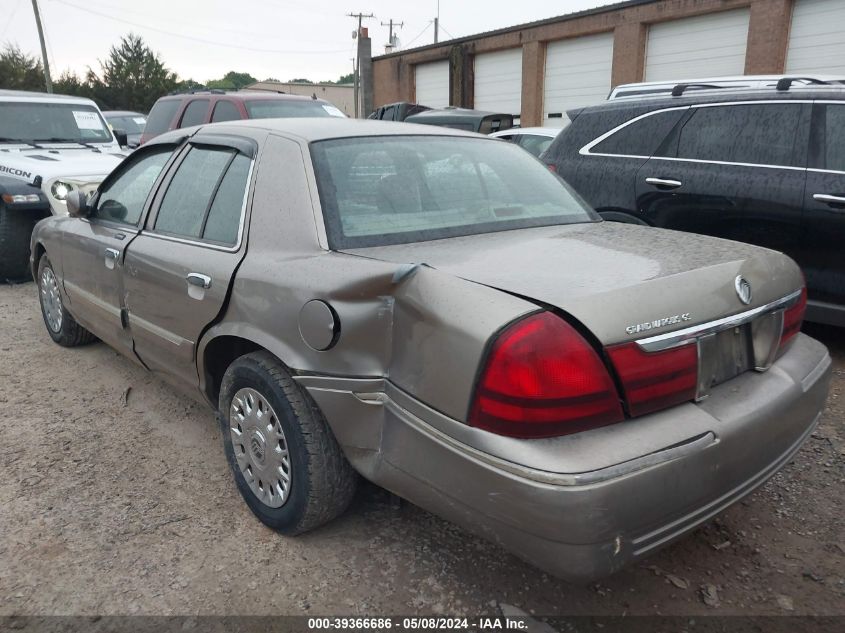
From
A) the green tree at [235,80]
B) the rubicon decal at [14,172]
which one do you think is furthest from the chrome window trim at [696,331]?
the green tree at [235,80]

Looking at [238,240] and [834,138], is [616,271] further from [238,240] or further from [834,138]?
[834,138]

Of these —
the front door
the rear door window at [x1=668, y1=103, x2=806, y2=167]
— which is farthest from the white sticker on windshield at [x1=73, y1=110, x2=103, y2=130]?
the rear door window at [x1=668, y1=103, x2=806, y2=167]

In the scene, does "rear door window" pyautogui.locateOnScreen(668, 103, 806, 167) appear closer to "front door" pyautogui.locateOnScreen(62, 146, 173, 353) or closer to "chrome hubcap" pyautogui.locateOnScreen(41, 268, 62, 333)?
"front door" pyautogui.locateOnScreen(62, 146, 173, 353)

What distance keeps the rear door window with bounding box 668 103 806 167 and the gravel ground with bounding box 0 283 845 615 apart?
187cm

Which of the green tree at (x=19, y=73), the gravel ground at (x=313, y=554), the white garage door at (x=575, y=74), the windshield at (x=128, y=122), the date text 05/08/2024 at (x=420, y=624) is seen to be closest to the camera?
the date text 05/08/2024 at (x=420, y=624)

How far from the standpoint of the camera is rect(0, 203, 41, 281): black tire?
21.7ft

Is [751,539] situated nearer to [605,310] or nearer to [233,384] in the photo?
[605,310]

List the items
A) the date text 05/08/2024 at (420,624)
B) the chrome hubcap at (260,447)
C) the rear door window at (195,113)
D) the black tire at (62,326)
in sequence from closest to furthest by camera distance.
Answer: the date text 05/08/2024 at (420,624) < the chrome hubcap at (260,447) < the black tire at (62,326) < the rear door window at (195,113)

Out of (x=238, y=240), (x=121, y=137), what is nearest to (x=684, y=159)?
(x=238, y=240)

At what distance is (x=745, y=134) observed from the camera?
14.7ft

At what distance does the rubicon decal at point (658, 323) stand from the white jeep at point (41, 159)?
546cm

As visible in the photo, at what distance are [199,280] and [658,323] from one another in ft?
5.99

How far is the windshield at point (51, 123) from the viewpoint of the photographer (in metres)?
7.66

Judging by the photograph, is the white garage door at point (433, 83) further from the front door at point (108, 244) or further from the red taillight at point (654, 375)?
the red taillight at point (654, 375)
